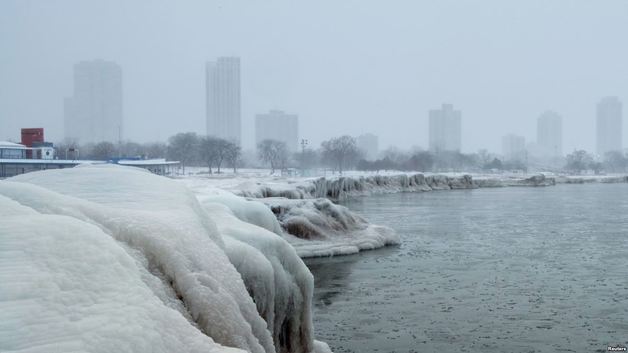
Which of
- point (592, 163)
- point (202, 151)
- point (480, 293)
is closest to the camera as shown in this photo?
point (480, 293)

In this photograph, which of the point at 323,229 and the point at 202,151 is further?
the point at 202,151

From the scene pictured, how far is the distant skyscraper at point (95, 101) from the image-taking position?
15988 cm

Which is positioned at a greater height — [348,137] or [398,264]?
[348,137]

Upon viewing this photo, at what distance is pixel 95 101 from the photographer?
16550 centimetres

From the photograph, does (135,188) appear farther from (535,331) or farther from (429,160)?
(429,160)

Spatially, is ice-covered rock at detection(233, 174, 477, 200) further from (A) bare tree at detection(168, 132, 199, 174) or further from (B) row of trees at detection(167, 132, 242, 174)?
(A) bare tree at detection(168, 132, 199, 174)

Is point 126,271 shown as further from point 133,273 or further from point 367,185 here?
point 367,185

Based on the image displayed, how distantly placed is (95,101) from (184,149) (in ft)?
225

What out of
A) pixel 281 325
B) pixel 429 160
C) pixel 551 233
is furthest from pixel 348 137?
pixel 281 325

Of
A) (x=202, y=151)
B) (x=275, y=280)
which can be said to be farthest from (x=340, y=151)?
(x=275, y=280)

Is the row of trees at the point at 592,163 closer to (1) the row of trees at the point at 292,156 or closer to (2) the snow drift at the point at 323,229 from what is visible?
(1) the row of trees at the point at 292,156

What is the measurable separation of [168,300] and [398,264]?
56.1 ft

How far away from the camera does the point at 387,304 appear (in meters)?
14.9

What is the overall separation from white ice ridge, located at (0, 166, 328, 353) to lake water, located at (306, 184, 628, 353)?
5.19 m
